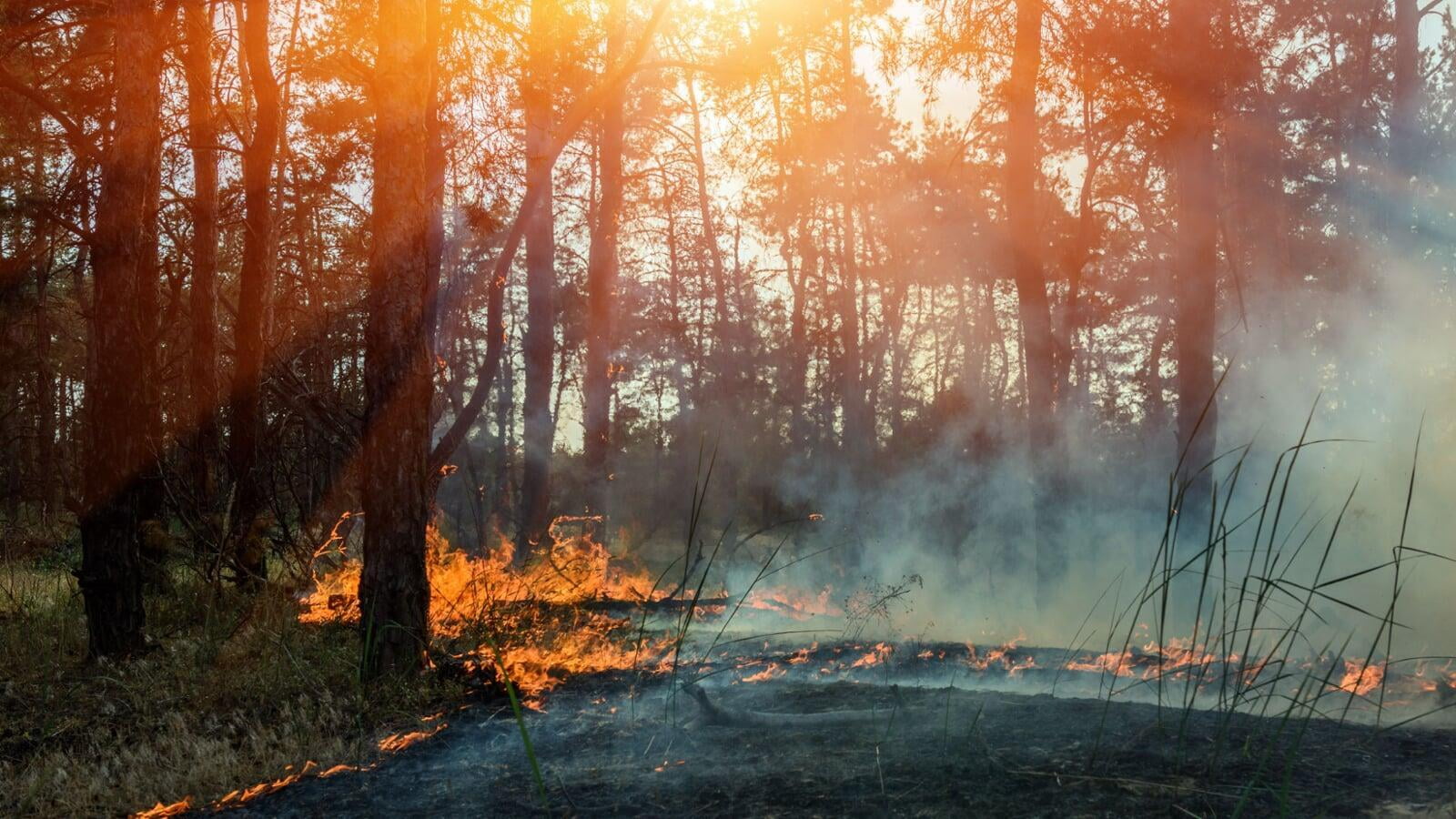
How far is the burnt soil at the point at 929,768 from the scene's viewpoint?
10.4 feet

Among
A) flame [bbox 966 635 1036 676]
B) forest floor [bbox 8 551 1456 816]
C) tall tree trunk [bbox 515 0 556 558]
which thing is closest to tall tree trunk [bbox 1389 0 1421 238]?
tall tree trunk [bbox 515 0 556 558]

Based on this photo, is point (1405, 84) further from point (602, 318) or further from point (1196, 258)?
point (602, 318)

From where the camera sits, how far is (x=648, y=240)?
2550cm

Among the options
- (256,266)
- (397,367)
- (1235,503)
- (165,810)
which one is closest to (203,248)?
(256,266)

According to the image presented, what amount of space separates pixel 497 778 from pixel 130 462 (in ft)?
16.3

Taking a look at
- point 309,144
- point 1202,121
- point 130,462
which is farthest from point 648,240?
point 130,462

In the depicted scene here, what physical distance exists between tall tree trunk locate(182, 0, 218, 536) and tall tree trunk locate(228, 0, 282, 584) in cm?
23

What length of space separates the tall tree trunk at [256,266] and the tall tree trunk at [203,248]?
0.75 ft

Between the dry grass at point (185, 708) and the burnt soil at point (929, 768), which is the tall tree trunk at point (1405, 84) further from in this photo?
the dry grass at point (185, 708)

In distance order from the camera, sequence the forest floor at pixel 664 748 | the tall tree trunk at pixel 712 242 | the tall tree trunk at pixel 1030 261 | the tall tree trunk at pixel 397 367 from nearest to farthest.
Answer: the forest floor at pixel 664 748, the tall tree trunk at pixel 397 367, the tall tree trunk at pixel 1030 261, the tall tree trunk at pixel 712 242

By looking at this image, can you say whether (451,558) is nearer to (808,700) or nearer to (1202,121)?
(808,700)

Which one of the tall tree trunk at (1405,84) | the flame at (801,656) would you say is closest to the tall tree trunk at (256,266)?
the flame at (801,656)

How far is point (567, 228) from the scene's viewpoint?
834 inches

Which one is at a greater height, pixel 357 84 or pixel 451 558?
pixel 357 84
